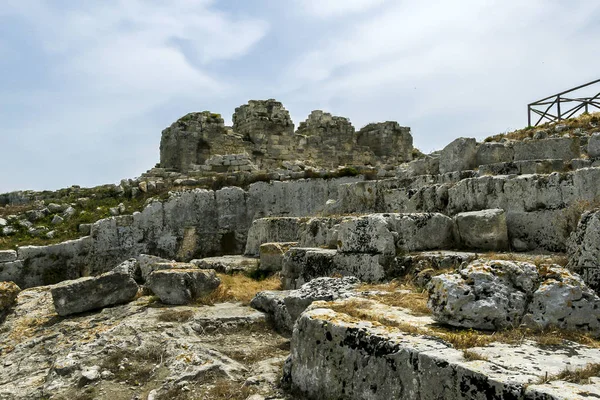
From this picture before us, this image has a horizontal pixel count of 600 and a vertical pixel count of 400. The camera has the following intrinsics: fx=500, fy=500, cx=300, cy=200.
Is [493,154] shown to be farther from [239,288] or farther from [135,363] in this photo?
[135,363]

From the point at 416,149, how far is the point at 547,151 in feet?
41.9

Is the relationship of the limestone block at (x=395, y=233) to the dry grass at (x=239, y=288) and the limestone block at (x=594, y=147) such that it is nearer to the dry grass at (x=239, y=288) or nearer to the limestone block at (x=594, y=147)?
the dry grass at (x=239, y=288)

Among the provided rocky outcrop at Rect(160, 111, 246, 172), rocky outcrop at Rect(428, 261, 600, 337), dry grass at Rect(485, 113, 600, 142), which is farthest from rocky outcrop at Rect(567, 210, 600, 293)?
rocky outcrop at Rect(160, 111, 246, 172)

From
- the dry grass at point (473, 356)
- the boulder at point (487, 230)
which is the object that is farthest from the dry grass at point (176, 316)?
the dry grass at point (473, 356)

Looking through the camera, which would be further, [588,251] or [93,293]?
[93,293]

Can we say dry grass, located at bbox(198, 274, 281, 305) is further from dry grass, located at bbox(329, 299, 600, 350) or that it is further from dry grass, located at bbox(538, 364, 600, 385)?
dry grass, located at bbox(538, 364, 600, 385)

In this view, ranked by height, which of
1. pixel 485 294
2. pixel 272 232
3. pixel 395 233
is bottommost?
pixel 485 294

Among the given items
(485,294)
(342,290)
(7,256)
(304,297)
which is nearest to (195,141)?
(7,256)

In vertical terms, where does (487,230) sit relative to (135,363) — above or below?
above

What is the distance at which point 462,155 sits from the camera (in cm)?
927

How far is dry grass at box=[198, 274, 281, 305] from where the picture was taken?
7379 millimetres

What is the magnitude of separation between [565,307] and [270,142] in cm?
1460

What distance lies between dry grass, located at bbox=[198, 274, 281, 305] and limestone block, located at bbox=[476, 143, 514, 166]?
4.38 meters

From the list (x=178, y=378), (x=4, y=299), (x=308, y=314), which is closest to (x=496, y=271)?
(x=308, y=314)
